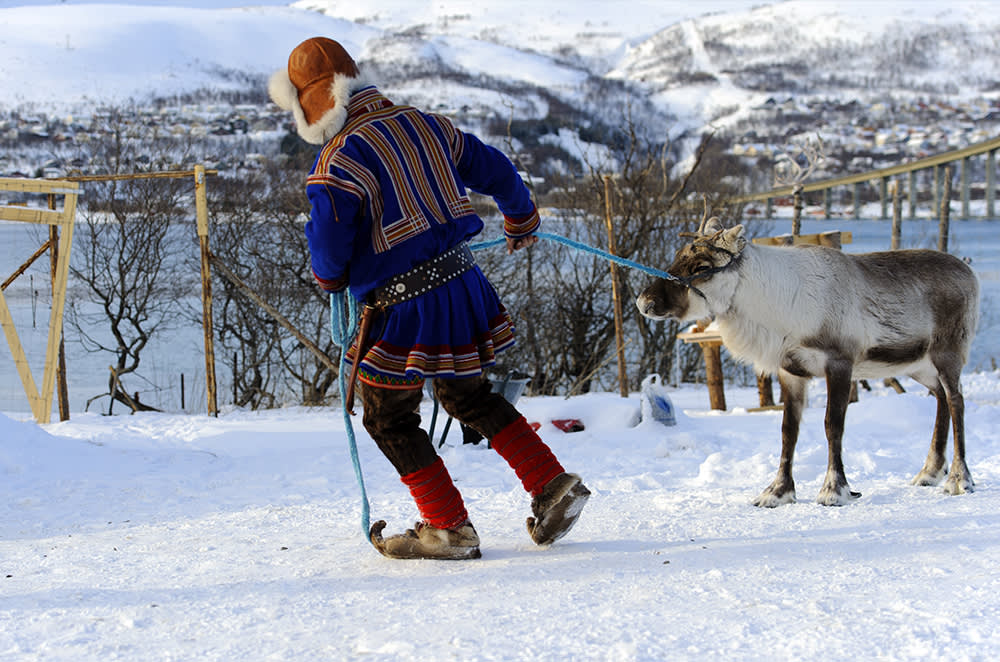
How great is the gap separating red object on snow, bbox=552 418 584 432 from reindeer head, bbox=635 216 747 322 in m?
2.86

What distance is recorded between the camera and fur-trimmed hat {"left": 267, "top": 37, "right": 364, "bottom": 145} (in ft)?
10.6

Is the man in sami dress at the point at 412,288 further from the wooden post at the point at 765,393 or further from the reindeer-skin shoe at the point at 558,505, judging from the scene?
the wooden post at the point at 765,393

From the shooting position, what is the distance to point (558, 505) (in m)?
3.31

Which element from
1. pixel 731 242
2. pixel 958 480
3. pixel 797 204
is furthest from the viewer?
pixel 797 204

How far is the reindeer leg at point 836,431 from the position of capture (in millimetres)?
4207

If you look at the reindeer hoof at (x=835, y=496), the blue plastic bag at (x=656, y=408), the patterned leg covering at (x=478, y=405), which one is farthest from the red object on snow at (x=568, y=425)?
the patterned leg covering at (x=478, y=405)

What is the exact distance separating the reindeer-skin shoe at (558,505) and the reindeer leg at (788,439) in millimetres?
1299

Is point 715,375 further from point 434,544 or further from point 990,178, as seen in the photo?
point 990,178

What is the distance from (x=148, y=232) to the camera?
57.6 feet

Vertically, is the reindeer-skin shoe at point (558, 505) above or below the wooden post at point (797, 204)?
below

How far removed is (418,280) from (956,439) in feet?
9.92

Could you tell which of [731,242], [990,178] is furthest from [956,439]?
[990,178]

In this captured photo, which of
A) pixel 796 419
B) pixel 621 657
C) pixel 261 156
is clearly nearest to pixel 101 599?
pixel 621 657

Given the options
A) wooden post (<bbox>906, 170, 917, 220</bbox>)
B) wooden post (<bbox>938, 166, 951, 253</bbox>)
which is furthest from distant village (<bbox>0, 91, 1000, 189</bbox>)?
wooden post (<bbox>906, 170, 917, 220</bbox>)
